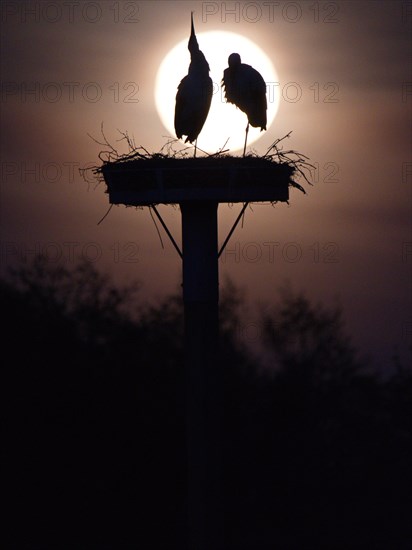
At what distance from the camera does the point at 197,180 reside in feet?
47.5

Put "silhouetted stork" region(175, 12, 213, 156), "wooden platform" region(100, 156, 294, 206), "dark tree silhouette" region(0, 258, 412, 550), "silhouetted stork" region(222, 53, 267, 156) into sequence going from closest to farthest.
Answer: "wooden platform" region(100, 156, 294, 206), "silhouetted stork" region(175, 12, 213, 156), "silhouetted stork" region(222, 53, 267, 156), "dark tree silhouette" region(0, 258, 412, 550)

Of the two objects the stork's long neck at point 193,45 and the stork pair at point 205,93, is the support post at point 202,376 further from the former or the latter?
the stork's long neck at point 193,45

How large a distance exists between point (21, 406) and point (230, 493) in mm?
5397

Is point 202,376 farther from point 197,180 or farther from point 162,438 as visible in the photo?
point 162,438

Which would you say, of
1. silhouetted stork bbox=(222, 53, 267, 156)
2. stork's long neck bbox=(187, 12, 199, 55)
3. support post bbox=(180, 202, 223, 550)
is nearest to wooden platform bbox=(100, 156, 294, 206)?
support post bbox=(180, 202, 223, 550)

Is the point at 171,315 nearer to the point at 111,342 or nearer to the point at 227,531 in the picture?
the point at 111,342

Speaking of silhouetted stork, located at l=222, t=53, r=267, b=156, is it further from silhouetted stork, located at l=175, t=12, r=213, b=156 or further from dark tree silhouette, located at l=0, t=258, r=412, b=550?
dark tree silhouette, located at l=0, t=258, r=412, b=550

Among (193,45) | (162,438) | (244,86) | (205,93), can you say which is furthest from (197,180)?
(162,438)

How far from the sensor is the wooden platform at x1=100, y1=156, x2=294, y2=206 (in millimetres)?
14320

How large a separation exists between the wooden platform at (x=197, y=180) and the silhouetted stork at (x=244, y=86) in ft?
4.43

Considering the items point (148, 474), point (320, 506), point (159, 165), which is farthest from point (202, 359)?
point (320, 506)

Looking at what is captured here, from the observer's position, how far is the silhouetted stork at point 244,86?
605 inches

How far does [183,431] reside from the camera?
84.8ft

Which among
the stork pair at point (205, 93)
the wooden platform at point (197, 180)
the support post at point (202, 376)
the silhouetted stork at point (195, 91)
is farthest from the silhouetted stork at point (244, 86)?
the support post at point (202, 376)
